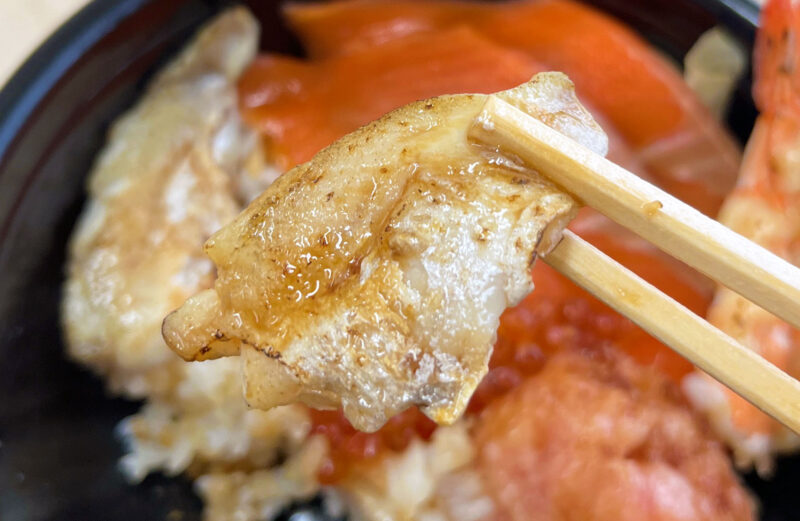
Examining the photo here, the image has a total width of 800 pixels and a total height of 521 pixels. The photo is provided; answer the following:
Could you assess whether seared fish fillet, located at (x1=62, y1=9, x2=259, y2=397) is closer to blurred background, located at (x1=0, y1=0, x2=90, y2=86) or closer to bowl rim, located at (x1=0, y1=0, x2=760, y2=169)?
bowl rim, located at (x1=0, y1=0, x2=760, y2=169)

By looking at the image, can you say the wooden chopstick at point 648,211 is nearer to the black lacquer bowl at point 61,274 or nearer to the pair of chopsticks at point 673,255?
the pair of chopsticks at point 673,255

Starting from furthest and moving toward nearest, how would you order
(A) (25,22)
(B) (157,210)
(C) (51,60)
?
(A) (25,22) < (B) (157,210) < (C) (51,60)

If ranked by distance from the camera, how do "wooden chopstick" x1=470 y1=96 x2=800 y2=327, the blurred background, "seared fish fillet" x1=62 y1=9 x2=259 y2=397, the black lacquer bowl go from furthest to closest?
the blurred background < "seared fish fillet" x1=62 y1=9 x2=259 y2=397 < the black lacquer bowl < "wooden chopstick" x1=470 y1=96 x2=800 y2=327

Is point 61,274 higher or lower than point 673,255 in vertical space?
lower

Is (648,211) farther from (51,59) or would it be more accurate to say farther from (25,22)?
(25,22)

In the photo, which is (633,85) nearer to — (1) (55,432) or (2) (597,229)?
(2) (597,229)

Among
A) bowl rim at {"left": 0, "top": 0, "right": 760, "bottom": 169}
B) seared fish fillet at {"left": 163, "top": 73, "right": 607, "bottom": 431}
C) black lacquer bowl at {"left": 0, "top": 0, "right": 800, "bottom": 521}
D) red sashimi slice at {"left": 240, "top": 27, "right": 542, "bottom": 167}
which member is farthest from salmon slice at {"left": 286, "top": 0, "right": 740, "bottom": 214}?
seared fish fillet at {"left": 163, "top": 73, "right": 607, "bottom": 431}

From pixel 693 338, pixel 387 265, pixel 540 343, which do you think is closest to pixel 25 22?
pixel 387 265
